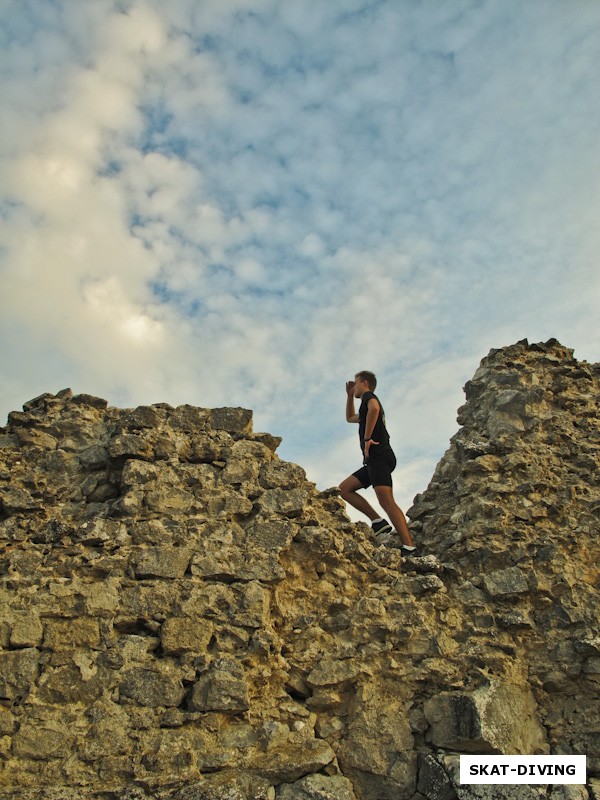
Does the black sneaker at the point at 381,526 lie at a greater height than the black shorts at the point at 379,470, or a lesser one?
lesser

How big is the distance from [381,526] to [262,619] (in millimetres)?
1871

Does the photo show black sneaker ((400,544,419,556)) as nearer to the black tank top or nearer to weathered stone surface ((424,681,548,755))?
the black tank top

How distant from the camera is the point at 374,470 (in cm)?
618

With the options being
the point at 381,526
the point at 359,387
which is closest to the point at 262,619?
the point at 381,526

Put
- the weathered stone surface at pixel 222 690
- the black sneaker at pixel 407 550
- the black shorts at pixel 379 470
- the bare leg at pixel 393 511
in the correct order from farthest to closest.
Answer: the black shorts at pixel 379 470 < the bare leg at pixel 393 511 < the black sneaker at pixel 407 550 < the weathered stone surface at pixel 222 690

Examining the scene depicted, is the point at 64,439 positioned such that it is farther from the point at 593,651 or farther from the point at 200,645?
the point at 593,651

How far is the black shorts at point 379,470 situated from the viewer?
6.13 meters

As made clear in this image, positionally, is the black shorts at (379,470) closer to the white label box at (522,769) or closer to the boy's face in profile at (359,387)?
the boy's face in profile at (359,387)

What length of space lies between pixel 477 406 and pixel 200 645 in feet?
12.4

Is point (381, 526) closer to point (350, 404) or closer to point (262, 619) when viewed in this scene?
point (350, 404)

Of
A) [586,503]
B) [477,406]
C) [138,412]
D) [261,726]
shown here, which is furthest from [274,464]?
[586,503]

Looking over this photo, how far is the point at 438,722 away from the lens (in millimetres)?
4461

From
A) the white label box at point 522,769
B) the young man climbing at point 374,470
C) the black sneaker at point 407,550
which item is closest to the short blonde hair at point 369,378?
the young man climbing at point 374,470

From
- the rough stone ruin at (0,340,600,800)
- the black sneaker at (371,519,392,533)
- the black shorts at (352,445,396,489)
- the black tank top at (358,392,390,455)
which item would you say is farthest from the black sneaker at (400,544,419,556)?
the black tank top at (358,392,390,455)
